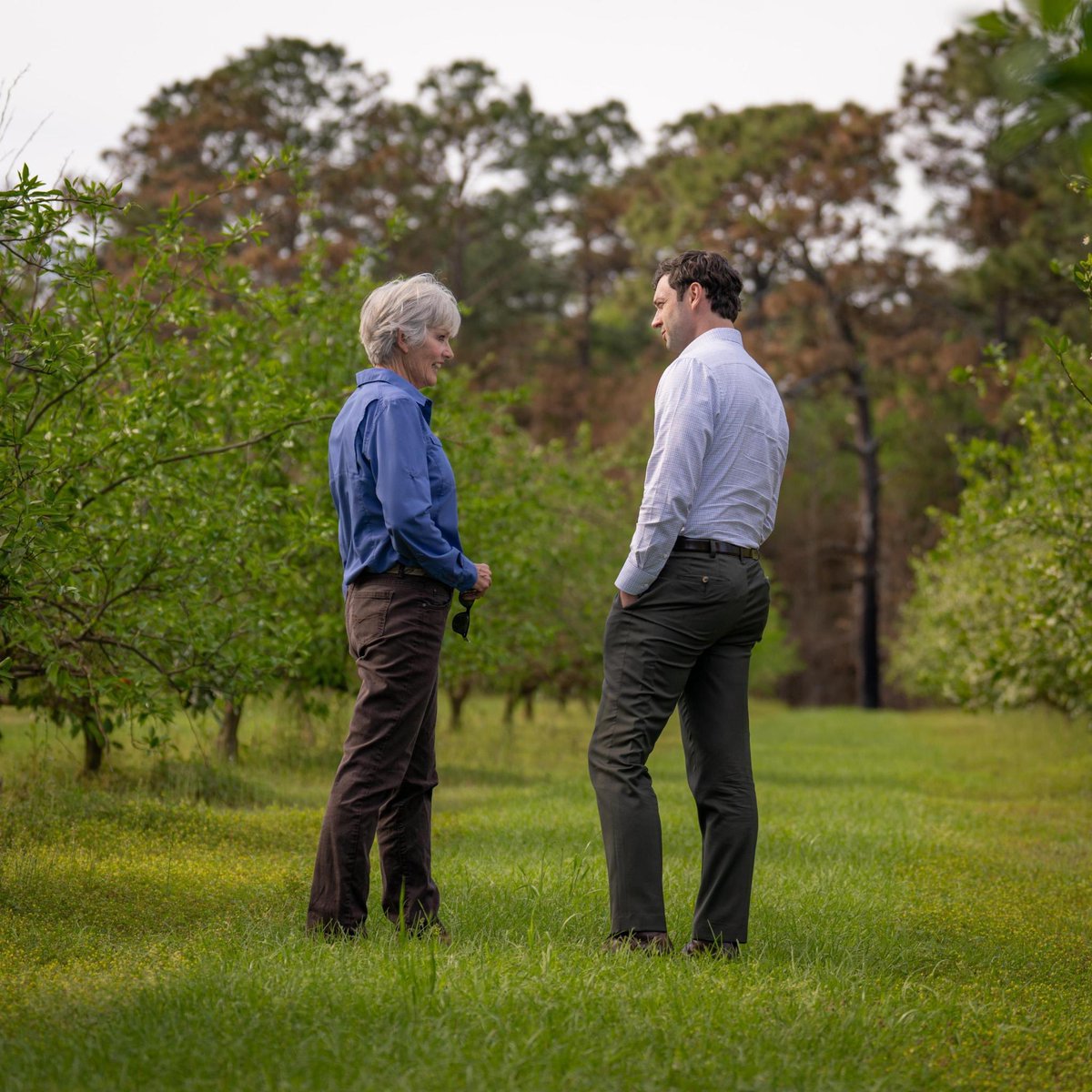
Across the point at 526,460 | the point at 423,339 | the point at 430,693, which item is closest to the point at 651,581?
the point at 430,693

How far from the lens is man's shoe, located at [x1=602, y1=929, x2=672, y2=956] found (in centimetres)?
470

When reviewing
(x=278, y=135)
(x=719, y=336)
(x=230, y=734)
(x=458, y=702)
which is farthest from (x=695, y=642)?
(x=278, y=135)

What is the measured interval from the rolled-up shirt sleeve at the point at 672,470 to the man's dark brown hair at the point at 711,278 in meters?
0.33

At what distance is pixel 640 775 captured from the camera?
4.93 metres

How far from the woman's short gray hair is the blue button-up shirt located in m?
0.10

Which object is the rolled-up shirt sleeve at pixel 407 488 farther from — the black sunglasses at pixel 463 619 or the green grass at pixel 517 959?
the green grass at pixel 517 959

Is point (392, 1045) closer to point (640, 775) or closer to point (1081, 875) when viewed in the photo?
point (640, 775)

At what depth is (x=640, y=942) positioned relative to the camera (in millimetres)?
4777

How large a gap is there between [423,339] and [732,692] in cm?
165

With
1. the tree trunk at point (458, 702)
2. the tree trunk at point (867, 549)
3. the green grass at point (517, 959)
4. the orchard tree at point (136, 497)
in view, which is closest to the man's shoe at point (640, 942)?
the green grass at point (517, 959)

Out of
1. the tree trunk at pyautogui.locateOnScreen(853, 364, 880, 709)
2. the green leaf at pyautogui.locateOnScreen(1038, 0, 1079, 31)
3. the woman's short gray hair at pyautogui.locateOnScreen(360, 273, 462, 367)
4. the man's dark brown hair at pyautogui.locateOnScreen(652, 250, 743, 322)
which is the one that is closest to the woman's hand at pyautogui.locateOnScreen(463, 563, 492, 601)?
the woman's short gray hair at pyautogui.locateOnScreen(360, 273, 462, 367)

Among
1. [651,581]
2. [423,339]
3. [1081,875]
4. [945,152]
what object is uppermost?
[945,152]

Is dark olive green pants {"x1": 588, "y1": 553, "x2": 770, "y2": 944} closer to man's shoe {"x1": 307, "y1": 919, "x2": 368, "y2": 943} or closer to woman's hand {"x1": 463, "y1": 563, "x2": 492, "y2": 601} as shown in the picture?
woman's hand {"x1": 463, "y1": 563, "x2": 492, "y2": 601}

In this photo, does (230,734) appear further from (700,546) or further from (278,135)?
(278,135)
